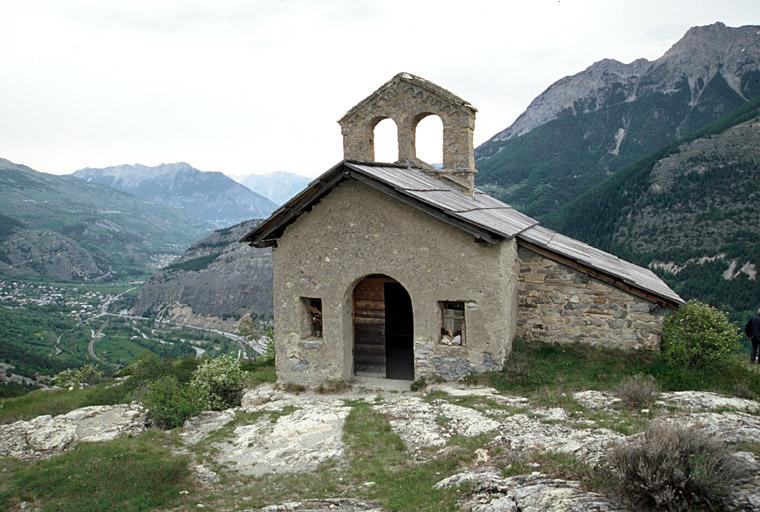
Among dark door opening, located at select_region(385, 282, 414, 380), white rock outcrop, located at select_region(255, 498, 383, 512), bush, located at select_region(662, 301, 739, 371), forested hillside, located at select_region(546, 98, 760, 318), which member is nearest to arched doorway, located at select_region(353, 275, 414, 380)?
dark door opening, located at select_region(385, 282, 414, 380)

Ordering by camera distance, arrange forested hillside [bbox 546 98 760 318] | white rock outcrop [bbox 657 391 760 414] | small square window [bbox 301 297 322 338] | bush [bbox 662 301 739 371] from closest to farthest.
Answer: white rock outcrop [bbox 657 391 760 414] < bush [bbox 662 301 739 371] < small square window [bbox 301 297 322 338] < forested hillside [bbox 546 98 760 318]

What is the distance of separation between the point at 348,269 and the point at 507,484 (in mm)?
7457

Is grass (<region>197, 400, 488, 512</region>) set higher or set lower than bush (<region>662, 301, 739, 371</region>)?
lower

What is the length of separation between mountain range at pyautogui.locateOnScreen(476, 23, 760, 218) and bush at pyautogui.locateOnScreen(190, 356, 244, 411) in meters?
98.4

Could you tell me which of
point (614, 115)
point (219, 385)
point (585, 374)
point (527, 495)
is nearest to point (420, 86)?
point (585, 374)

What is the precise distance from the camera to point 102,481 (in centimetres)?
886

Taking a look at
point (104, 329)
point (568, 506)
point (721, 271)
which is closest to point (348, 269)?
point (568, 506)

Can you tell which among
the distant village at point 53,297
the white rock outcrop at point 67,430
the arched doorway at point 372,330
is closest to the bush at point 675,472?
the arched doorway at point 372,330

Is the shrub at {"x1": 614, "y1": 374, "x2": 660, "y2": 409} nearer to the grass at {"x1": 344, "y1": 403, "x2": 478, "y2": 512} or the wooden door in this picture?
the grass at {"x1": 344, "y1": 403, "x2": 478, "y2": 512}

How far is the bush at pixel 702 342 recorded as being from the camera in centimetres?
1221

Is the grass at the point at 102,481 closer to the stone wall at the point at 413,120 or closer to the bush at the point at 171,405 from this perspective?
the bush at the point at 171,405

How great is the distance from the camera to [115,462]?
949cm

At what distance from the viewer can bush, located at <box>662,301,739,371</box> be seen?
12.2 metres

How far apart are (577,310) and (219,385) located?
986cm
